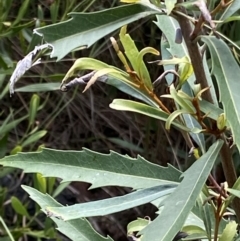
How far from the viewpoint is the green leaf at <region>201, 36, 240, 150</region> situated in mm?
473

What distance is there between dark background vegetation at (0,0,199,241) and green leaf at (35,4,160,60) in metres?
0.92

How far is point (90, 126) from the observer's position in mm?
1699

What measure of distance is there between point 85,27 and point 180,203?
173 millimetres

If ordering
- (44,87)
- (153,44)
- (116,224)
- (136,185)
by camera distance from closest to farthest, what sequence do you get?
(136,185)
(44,87)
(153,44)
(116,224)

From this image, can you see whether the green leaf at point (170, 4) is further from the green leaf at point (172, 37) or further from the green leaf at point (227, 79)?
the green leaf at point (172, 37)

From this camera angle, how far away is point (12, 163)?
561 millimetres

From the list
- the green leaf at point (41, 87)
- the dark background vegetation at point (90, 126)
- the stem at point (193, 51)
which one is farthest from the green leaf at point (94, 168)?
the dark background vegetation at point (90, 126)

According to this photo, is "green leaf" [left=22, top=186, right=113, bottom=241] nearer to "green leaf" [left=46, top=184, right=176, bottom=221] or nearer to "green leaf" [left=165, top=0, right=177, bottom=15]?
"green leaf" [left=46, top=184, right=176, bottom=221]

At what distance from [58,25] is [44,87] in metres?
0.79

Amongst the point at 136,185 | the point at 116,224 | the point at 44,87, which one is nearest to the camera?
the point at 136,185

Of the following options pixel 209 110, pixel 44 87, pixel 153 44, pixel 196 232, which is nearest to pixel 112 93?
pixel 153 44

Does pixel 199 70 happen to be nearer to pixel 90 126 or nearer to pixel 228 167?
pixel 228 167

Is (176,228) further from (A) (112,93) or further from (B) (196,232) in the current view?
(A) (112,93)

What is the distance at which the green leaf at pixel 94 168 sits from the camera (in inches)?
22.2
